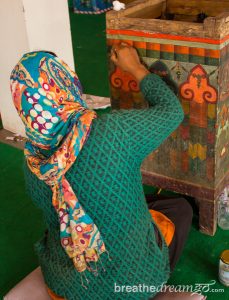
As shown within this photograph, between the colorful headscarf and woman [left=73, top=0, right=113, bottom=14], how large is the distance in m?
4.94

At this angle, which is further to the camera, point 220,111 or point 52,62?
point 220,111

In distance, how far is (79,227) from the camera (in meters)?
1.35

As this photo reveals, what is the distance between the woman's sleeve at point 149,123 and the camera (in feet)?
4.37

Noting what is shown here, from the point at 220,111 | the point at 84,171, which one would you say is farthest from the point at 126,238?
the point at 220,111

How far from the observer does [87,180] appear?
1.32m

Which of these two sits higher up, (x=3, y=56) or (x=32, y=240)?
(x=3, y=56)

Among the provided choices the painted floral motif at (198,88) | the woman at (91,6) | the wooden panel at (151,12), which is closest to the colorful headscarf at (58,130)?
the painted floral motif at (198,88)

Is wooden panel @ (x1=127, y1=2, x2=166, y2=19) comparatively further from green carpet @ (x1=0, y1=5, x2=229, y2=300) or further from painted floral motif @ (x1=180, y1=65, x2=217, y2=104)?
→ green carpet @ (x1=0, y1=5, x2=229, y2=300)

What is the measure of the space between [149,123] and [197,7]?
3.61 ft

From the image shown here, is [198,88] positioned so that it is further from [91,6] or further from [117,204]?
[91,6]

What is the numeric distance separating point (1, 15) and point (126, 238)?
6.07 ft

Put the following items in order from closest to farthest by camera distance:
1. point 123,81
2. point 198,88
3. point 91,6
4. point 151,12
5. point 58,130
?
point 58,130
point 198,88
point 123,81
point 151,12
point 91,6

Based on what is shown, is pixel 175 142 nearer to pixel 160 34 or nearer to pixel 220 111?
pixel 220 111

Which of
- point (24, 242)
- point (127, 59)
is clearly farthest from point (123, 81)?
point (24, 242)
